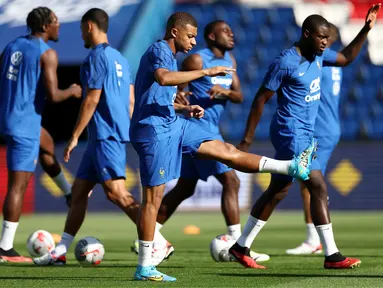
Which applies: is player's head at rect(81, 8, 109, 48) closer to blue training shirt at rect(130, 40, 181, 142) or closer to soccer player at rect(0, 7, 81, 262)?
soccer player at rect(0, 7, 81, 262)

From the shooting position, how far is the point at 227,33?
10523 millimetres

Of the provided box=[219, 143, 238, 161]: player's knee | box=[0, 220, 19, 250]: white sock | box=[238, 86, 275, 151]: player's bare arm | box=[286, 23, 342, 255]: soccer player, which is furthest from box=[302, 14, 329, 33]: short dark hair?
box=[0, 220, 19, 250]: white sock

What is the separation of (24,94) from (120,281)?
3.12 metres

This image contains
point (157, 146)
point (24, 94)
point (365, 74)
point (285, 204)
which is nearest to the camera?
point (157, 146)

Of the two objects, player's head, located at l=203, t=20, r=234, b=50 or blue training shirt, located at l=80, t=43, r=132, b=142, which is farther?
player's head, located at l=203, t=20, r=234, b=50

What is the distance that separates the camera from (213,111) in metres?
10.3

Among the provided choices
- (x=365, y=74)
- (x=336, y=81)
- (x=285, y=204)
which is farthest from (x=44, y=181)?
(x=336, y=81)

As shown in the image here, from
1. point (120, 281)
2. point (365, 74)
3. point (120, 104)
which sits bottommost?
point (120, 281)

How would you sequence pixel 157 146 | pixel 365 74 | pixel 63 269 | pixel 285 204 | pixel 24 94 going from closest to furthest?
pixel 157 146
pixel 63 269
pixel 24 94
pixel 285 204
pixel 365 74

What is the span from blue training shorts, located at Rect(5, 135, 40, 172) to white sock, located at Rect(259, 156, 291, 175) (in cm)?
307

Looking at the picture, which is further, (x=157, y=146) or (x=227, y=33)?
(x=227, y=33)

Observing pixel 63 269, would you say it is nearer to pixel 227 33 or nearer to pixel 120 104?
pixel 120 104

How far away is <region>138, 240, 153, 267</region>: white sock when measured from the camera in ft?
24.3

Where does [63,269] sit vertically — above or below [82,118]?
below
